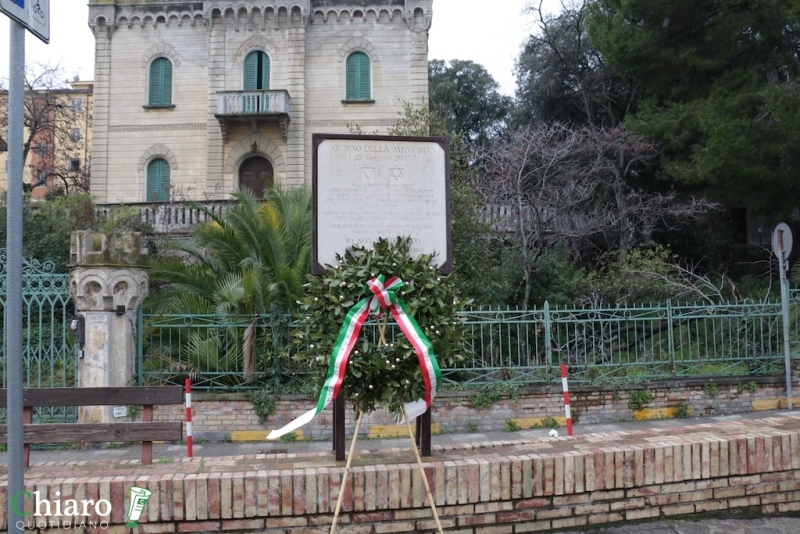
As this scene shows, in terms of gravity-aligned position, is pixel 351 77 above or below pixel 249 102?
above

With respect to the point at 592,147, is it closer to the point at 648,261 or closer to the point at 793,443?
the point at 648,261

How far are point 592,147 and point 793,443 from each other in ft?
41.3

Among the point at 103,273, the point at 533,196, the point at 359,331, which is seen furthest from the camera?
the point at 533,196

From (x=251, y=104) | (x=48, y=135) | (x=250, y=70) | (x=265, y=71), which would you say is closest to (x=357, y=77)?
(x=265, y=71)

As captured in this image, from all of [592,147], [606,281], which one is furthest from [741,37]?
[606,281]

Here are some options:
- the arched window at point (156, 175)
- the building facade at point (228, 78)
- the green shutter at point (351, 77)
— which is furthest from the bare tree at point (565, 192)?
the arched window at point (156, 175)

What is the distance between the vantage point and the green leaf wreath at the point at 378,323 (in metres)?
4.36

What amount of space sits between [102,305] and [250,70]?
53.8 ft

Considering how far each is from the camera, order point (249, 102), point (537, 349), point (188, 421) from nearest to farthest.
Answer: point (188, 421) → point (537, 349) → point (249, 102)

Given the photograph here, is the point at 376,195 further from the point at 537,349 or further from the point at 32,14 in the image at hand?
the point at 537,349

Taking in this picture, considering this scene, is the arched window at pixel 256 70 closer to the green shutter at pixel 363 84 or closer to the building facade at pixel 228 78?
the building facade at pixel 228 78

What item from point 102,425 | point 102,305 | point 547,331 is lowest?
point 102,425

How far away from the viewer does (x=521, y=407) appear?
33.7 feet

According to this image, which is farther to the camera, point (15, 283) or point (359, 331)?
point (359, 331)
